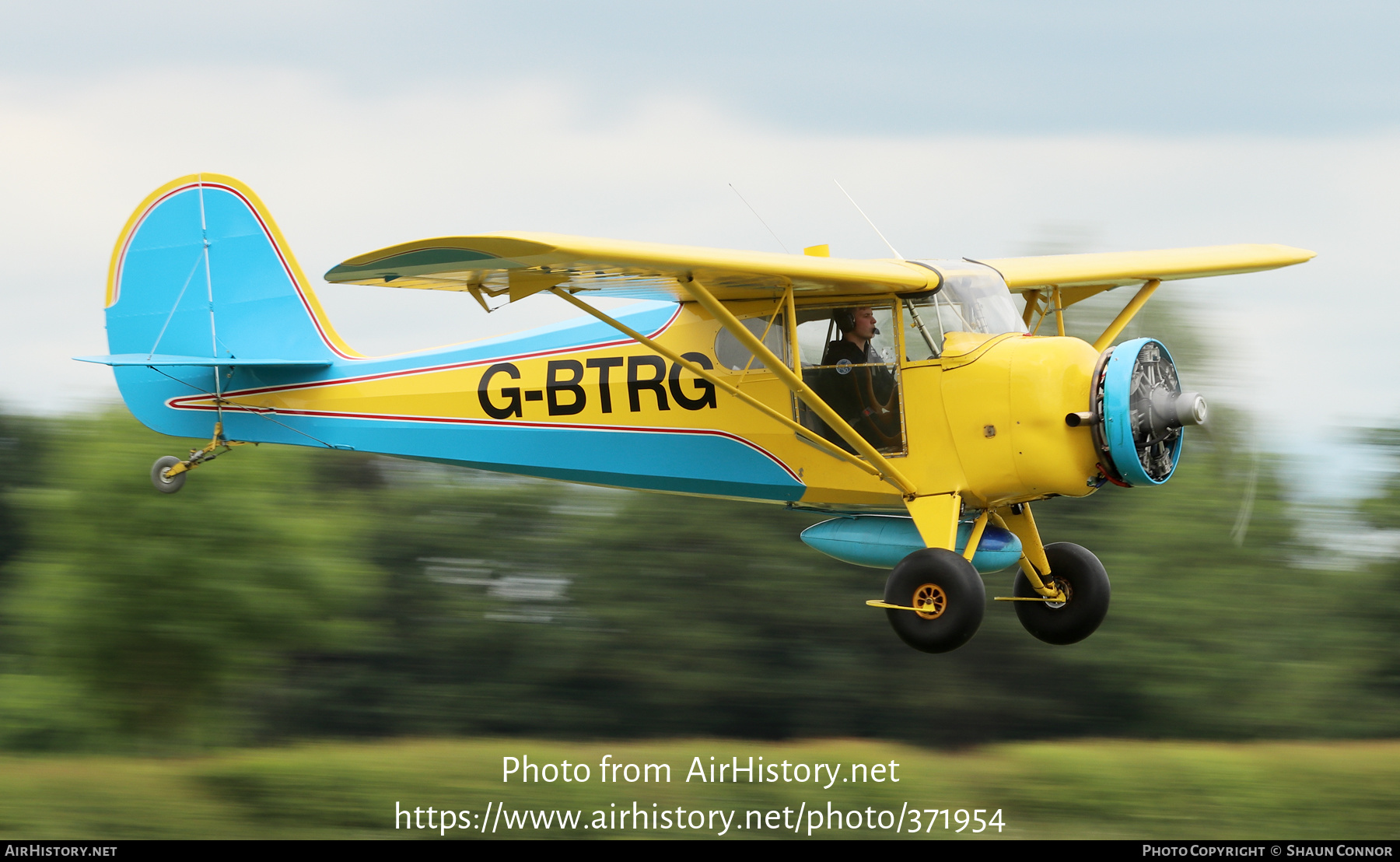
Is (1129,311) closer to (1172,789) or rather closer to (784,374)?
(784,374)

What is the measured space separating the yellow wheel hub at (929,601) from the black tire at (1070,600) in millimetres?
1388

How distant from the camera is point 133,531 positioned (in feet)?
73.8

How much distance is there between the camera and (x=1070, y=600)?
946 centimetres

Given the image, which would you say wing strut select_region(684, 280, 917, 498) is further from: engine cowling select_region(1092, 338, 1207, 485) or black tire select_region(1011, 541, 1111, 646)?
black tire select_region(1011, 541, 1111, 646)

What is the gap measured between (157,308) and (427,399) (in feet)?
9.85

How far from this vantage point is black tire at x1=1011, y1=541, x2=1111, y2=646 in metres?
9.40

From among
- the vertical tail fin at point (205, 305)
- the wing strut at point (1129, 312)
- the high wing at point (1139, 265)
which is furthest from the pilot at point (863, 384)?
the vertical tail fin at point (205, 305)

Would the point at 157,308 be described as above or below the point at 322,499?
above

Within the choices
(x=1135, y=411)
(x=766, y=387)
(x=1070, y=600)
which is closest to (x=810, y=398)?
(x=766, y=387)

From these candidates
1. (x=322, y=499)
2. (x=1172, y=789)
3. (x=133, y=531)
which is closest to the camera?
(x=133, y=531)

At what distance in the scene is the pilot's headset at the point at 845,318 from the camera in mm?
8805

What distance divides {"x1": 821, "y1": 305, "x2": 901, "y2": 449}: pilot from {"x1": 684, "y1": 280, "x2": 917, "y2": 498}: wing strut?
9 cm

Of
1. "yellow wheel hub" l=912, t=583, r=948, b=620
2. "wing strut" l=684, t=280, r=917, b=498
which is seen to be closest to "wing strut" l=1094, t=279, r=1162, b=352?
"wing strut" l=684, t=280, r=917, b=498
